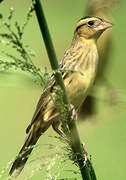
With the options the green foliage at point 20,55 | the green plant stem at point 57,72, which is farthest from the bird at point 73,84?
the green foliage at point 20,55

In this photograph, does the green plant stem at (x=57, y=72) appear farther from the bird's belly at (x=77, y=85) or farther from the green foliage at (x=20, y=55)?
the bird's belly at (x=77, y=85)

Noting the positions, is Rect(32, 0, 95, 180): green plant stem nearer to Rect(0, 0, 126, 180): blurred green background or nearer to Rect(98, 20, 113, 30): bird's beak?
Rect(98, 20, 113, 30): bird's beak

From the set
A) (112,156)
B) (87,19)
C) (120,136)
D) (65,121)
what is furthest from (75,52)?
(120,136)

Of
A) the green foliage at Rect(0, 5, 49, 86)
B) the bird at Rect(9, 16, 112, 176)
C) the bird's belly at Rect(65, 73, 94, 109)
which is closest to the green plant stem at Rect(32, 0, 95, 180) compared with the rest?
the green foliage at Rect(0, 5, 49, 86)

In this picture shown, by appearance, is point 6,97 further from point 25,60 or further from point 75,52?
point 25,60

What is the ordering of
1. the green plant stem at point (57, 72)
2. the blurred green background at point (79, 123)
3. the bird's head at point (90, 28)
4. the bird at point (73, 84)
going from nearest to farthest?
1. the green plant stem at point (57, 72)
2. the bird at point (73, 84)
3. the bird's head at point (90, 28)
4. the blurred green background at point (79, 123)

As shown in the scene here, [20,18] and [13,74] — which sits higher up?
[13,74]

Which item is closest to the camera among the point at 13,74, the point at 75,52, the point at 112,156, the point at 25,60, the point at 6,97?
the point at 25,60

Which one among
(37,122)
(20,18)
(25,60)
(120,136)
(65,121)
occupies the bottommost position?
(120,136)

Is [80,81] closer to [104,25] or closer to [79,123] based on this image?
[104,25]
